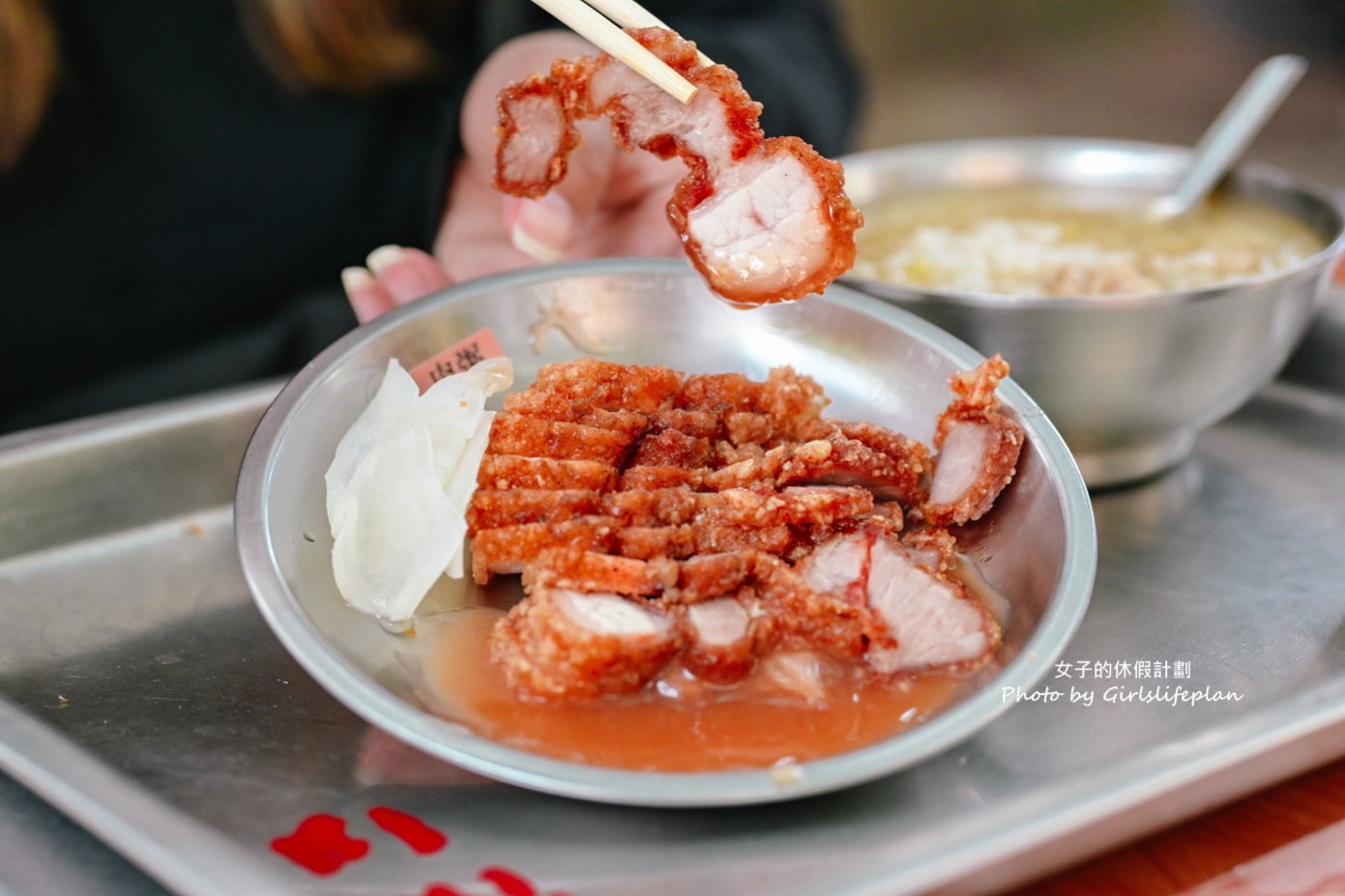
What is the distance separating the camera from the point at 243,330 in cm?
337

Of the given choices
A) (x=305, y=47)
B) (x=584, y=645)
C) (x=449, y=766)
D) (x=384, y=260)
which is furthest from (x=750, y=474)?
(x=305, y=47)

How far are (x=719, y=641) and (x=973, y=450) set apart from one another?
55 cm

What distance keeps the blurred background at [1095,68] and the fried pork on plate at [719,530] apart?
13.8 feet

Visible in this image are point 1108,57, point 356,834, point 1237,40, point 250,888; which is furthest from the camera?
point 1108,57

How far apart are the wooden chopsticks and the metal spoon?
1.54 metres

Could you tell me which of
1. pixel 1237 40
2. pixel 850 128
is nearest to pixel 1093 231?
pixel 850 128

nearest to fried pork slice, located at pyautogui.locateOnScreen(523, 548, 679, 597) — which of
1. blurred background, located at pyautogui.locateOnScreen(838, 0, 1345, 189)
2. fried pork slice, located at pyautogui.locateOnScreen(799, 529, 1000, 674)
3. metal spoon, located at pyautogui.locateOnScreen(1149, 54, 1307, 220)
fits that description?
fried pork slice, located at pyautogui.locateOnScreen(799, 529, 1000, 674)

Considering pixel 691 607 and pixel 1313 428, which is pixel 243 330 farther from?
pixel 1313 428

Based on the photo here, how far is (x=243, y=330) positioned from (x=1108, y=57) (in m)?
6.87

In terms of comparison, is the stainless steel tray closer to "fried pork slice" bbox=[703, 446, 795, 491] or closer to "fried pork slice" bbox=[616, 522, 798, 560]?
"fried pork slice" bbox=[616, 522, 798, 560]

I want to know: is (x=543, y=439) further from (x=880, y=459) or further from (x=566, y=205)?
(x=566, y=205)

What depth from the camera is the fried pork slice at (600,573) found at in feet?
4.90

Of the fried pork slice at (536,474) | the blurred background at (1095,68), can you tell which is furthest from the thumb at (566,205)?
the blurred background at (1095,68)

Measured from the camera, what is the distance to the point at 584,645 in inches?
54.9
